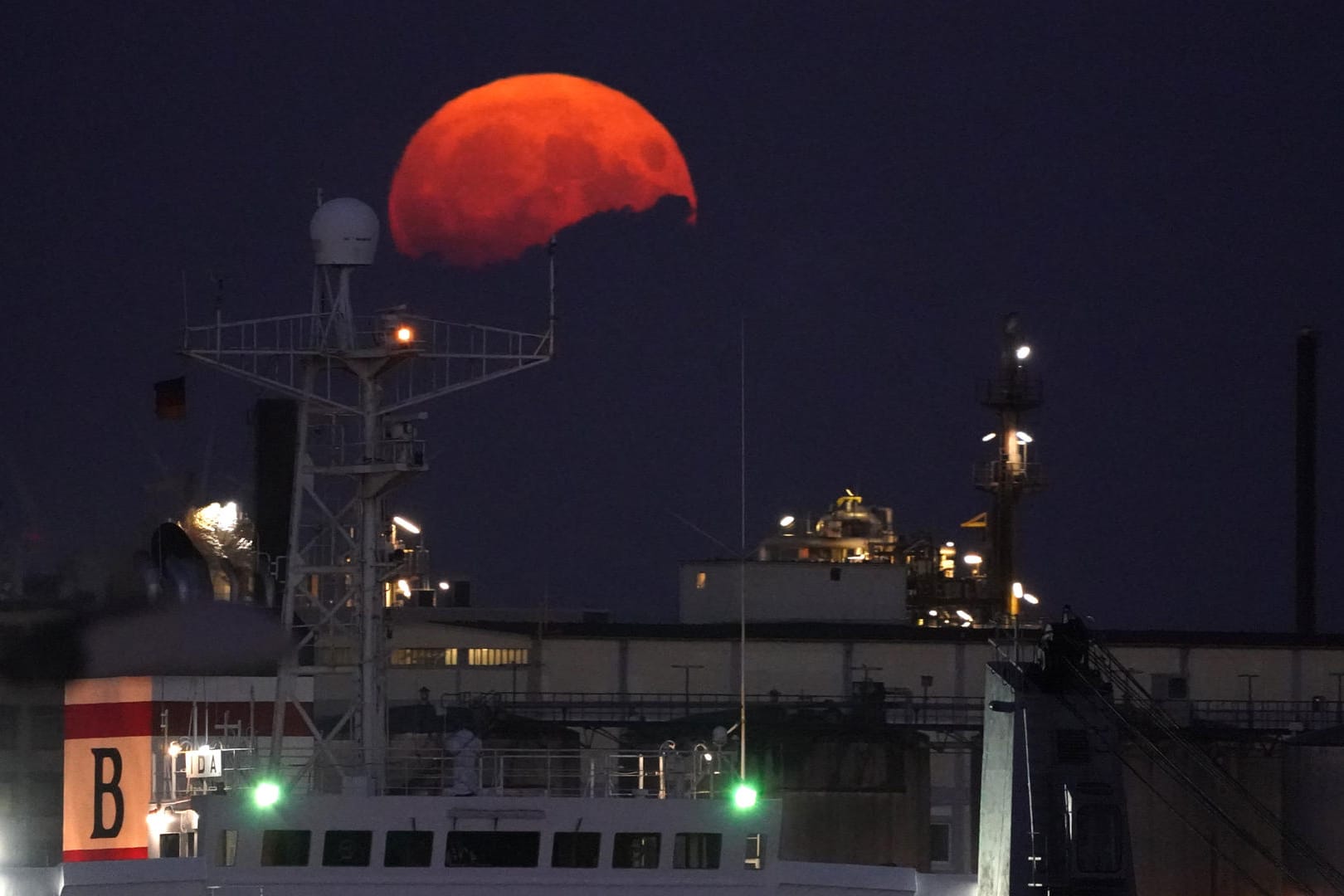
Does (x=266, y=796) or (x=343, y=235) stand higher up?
(x=343, y=235)

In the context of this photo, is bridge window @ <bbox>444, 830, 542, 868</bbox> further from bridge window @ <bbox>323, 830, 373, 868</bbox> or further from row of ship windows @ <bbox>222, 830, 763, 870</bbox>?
bridge window @ <bbox>323, 830, 373, 868</bbox>

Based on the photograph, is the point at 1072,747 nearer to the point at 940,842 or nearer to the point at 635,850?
the point at 635,850

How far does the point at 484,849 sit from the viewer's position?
27203 mm

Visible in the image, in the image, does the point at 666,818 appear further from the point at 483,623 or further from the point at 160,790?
the point at 483,623

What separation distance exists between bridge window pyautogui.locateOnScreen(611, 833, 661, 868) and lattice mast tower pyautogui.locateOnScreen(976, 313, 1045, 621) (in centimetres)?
4665

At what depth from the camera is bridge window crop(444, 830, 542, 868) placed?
27.2 metres

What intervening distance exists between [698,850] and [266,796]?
572 cm

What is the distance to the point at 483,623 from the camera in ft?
217

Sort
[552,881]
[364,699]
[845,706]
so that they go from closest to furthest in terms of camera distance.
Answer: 1. [552,881]
2. [364,699]
3. [845,706]

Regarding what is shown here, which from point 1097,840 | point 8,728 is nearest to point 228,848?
point 1097,840

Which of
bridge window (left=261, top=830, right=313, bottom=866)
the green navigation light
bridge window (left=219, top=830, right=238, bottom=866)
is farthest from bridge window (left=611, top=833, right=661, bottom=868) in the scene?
bridge window (left=219, top=830, right=238, bottom=866)

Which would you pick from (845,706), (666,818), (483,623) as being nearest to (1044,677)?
(666,818)

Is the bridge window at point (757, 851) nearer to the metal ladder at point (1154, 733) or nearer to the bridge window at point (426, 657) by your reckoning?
the metal ladder at point (1154, 733)

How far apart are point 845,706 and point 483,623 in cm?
1560
